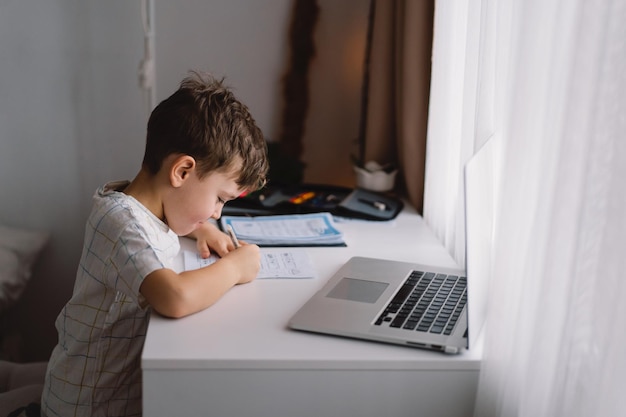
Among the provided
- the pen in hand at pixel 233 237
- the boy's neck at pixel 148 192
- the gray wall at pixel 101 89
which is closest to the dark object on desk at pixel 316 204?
the pen in hand at pixel 233 237

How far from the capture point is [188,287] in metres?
1.19

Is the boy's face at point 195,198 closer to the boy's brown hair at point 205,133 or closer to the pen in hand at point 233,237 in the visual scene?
the boy's brown hair at point 205,133

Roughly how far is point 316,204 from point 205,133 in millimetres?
674

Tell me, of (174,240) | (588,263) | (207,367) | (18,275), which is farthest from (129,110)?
(588,263)

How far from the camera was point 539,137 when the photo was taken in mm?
1006

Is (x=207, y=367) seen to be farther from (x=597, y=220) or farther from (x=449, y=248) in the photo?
(x=449, y=248)

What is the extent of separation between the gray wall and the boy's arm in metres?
1.12

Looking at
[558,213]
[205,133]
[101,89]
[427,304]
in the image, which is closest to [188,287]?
[205,133]

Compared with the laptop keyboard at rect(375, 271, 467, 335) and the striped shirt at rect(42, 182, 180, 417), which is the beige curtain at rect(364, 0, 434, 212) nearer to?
the laptop keyboard at rect(375, 271, 467, 335)

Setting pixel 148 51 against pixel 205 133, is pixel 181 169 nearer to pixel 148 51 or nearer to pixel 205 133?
pixel 205 133

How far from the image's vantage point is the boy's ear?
4.30 ft

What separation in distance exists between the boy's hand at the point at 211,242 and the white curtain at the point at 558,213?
57 centimetres

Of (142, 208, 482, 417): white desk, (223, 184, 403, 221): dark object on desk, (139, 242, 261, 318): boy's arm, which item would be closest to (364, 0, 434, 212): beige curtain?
(223, 184, 403, 221): dark object on desk

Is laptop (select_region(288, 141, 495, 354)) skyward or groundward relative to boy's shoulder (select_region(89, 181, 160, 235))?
groundward
